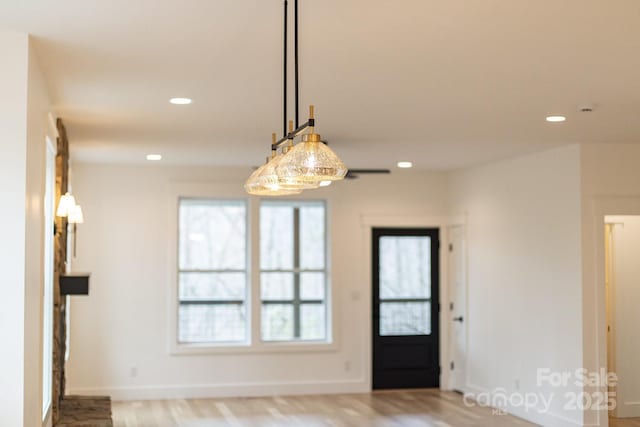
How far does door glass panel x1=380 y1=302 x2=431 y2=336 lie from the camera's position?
35.3 ft

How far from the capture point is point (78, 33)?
166 inches

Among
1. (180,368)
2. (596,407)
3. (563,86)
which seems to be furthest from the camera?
(180,368)

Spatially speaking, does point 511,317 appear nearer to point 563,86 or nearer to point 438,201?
point 438,201

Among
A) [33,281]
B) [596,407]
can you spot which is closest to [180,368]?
[596,407]

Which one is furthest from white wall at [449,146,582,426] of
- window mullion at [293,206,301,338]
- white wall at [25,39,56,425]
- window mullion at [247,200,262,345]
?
white wall at [25,39,56,425]

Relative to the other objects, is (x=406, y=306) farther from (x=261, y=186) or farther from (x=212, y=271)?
(x=261, y=186)

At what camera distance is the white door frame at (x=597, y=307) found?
7797 mm

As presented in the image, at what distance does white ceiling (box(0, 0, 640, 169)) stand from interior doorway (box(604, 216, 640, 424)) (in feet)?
4.78

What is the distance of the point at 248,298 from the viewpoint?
407 inches

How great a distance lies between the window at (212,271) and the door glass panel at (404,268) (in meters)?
1.77

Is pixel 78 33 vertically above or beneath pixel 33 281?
above

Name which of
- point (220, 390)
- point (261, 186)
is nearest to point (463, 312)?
point (220, 390)

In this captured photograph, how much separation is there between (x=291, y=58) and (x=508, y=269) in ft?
17.0

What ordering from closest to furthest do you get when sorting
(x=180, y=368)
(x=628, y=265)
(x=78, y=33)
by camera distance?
(x=78, y=33) → (x=628, y=265) → (x=180, y=368)
